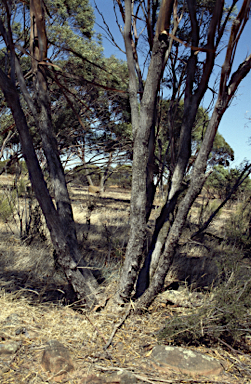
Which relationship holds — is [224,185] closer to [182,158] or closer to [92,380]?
[182,158]

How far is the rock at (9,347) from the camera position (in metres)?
2.29

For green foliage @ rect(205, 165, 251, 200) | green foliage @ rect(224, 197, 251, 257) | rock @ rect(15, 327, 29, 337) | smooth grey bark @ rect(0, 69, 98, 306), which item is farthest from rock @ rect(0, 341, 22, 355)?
green foliage @ rect(205, 165, 251, 200)

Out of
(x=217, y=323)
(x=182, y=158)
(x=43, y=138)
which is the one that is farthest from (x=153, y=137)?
(x=217, y=323)

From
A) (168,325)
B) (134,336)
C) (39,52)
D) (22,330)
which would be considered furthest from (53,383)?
(39,52)

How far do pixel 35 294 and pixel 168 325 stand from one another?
157 cm

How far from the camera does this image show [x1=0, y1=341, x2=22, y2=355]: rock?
2291 millimetres

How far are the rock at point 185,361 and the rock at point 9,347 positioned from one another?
111 cm

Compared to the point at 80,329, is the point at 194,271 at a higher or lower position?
higher

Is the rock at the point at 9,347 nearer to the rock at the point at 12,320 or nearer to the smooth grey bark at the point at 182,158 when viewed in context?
the rock at the point at 12,320

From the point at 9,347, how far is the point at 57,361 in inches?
17.8

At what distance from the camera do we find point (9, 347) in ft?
7.65

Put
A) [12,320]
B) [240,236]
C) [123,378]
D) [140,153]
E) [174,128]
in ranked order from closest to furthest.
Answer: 1. [123,378]
2. [12,320]
3. [140,153]
4. [174,128]
5. [240,236]

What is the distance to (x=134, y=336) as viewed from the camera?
2.68 meters

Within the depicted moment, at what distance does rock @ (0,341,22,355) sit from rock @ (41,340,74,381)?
10.6 inches
